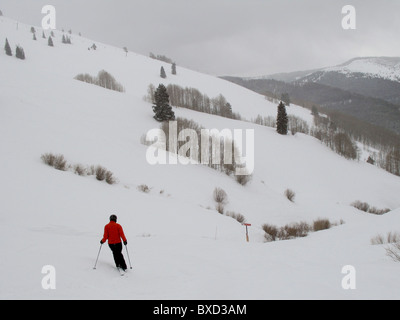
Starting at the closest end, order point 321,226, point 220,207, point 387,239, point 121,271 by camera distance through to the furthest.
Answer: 1. point 121,271
2. point 387,239
3. point 321,226
4. point 220,207

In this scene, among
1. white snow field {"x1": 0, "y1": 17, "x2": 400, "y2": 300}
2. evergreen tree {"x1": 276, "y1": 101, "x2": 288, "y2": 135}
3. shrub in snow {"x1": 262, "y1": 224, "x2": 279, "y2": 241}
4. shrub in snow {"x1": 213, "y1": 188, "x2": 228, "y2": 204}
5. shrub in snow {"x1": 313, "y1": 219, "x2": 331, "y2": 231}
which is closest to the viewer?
white snow field {"x1": 0, "y1": 17, "x2": 400, "y2": 300}

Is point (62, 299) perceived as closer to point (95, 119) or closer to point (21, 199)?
point (21, 199)

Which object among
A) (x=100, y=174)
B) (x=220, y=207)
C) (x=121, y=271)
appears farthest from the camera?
(x=220, y=207)

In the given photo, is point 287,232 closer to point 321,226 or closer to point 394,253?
point 321,226

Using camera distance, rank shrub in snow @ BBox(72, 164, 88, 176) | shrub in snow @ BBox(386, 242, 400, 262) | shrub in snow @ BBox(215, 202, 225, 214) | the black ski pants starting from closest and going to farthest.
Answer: shrub in snow @ BBox(386, 242, 400, 262), the black ski pants, shrub in snow @ BBox(72, 164, 88, 176), shrub in snow @ BBox(215, 202, 225, 214)

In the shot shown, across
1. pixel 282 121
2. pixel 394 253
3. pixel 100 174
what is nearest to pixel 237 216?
pixel 100 174

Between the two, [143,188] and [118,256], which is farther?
[143,188]

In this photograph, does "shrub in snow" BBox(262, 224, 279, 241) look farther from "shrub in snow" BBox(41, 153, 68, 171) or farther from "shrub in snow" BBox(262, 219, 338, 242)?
"shrub in snow" BBox(41, 153, 68, 171)

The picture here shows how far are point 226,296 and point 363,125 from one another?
12775 centimetres

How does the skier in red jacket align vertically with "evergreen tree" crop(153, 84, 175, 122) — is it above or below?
below

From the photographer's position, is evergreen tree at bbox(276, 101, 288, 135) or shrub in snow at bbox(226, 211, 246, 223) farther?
evergreen tree at bbox(276, 101, 288, 135)

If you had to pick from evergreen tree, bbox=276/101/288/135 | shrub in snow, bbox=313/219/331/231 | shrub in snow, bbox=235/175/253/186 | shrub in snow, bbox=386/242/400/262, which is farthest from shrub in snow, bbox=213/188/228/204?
evergreen tree, bbox=276/101/288/135

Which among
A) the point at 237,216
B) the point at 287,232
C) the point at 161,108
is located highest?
the point at 161,108

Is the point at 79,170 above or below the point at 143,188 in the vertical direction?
above
